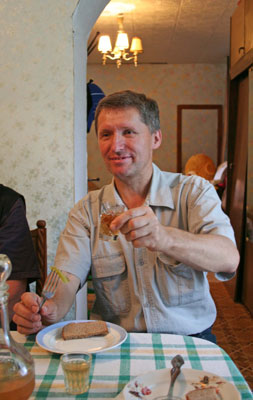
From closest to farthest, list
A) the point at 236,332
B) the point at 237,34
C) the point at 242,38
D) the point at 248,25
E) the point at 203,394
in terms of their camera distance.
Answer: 1. the point at 203,394
2. the point at 236,332
3. the point at 248,25
4. the point at 242,38
5. the point at 237,34

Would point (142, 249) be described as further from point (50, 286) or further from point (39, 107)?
point (39, 107)

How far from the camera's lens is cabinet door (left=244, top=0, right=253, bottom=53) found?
3723mm

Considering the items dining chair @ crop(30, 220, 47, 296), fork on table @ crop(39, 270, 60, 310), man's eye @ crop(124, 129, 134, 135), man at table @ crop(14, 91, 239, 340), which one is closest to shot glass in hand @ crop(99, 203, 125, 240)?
man at table @ crop(14, 91, 239, 340)

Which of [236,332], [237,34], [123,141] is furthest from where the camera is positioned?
[237,34]

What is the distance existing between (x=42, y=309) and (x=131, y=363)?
1.40 feet

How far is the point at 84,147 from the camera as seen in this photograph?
8.52 ft

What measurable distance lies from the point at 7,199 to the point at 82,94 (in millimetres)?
976

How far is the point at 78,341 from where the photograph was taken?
1.26m

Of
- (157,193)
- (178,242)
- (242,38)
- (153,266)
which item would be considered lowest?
(153,266)

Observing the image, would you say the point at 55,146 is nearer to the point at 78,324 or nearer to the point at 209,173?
the point at 78,324

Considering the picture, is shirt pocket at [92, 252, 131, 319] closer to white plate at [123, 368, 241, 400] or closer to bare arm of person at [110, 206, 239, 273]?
bare arm of person at [110, 206, 239, 273]

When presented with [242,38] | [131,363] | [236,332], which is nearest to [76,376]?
[131,363]

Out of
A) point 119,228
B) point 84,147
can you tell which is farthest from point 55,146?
point 119,228

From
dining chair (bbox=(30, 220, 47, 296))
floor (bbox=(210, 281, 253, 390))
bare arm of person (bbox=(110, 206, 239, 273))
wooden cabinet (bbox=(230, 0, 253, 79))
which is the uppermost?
wooden cabinet (bbox=(230, 0, 253, 79))
